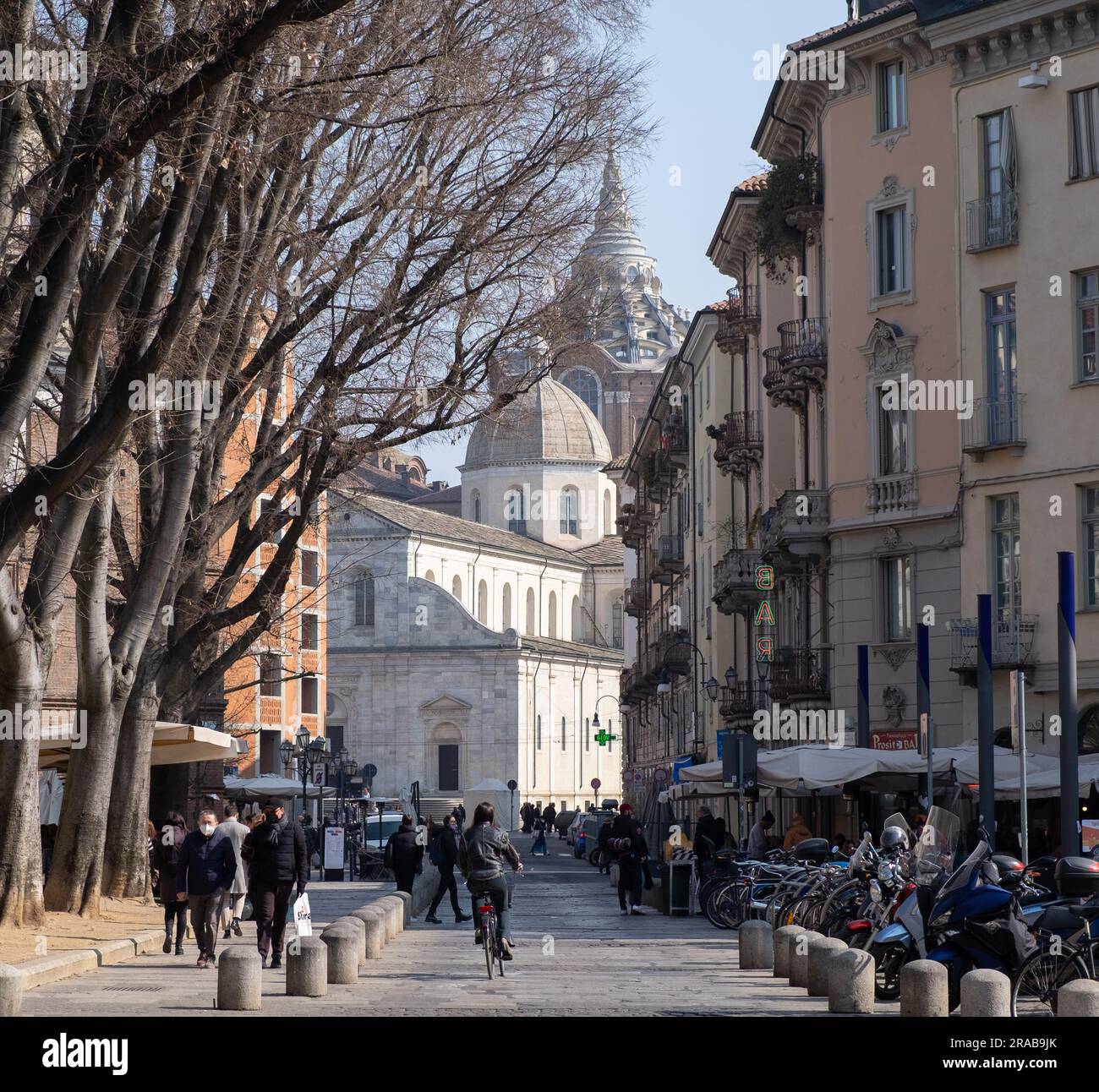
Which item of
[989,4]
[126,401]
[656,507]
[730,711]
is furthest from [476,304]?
[656,507]

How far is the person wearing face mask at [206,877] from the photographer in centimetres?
2070

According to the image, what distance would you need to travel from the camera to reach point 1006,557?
33469 millimetres

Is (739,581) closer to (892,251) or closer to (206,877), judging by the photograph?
(892,251)

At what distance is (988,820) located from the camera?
21766 millimetres

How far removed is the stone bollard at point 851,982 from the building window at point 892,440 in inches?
839

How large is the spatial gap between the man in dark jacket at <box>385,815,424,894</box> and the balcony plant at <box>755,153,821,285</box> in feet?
44.8

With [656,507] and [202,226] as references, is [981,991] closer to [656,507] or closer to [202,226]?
[202,226]

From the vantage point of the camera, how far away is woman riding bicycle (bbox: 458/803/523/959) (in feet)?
63.0

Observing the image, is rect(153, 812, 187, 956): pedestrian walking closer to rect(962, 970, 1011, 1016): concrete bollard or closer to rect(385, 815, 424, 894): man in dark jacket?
rect(385, 815, 424, 894): man in dark jacket

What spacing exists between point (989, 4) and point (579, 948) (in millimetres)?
17630

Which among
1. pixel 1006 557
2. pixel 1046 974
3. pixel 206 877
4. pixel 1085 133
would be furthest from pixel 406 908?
pixel 1046 974

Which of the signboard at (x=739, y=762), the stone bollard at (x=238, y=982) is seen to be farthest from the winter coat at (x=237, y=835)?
the signboard at (x=739, y=762)

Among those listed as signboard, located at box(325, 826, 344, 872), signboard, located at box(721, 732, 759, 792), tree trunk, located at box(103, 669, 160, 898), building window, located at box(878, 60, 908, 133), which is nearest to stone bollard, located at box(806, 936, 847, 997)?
signboard, located at box(721, 732, 759, 792)

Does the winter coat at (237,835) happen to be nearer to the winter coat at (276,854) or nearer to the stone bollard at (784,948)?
the winter coat at (276,854)
